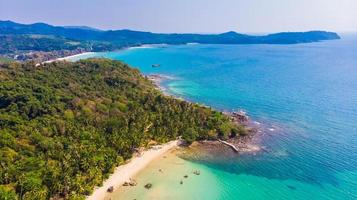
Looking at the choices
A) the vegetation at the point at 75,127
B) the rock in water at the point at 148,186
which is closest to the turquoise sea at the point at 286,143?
the rock in water at the point at 148,186

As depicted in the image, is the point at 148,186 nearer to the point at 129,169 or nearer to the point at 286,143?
the point at 129,169

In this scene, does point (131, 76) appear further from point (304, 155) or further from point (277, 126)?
point (304, 155)

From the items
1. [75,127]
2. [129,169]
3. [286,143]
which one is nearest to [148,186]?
[129,169]

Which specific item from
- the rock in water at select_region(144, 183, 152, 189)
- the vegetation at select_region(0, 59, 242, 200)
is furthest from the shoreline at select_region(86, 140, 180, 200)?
the rock in water at select_region(144, 183, 152, 189)

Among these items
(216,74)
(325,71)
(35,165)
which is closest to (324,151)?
(35,165)

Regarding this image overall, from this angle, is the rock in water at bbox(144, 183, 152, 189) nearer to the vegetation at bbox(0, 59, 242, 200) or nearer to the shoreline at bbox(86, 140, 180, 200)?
the shoreline at bbox(86, 140, 180, 200)

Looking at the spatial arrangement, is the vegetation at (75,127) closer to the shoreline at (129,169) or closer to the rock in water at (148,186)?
the shoreline at (129,169)
